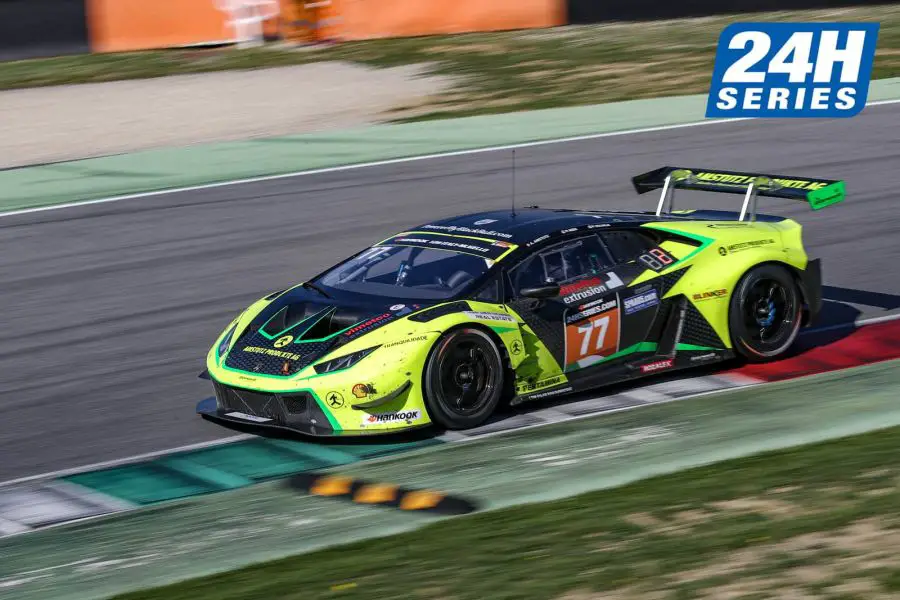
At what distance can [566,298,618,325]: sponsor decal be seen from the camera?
9414mm

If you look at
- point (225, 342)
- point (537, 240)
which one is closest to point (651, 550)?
point (537, 240)

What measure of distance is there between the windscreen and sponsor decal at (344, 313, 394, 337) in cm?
31

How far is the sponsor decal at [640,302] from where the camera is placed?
383 inches

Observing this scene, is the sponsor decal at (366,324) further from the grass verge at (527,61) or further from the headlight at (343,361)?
the grass verge at (527,61)

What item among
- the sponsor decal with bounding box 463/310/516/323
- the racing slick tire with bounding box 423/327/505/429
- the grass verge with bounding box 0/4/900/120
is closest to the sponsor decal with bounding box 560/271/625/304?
the sponsor decal with bounding box 463/310/516/323

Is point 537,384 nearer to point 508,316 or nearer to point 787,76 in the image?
point 508,316

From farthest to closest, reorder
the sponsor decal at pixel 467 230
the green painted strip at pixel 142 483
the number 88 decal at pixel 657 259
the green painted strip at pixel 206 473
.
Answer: the number 88 decal at pixel 657 259, the sponsor decal at pixel 467 230, the green painted strip at pixel 206 473, the green painted strip at pixel 142 483

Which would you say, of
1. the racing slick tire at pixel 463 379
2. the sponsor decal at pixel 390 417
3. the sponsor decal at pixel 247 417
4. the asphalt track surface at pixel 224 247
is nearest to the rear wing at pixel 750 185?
the asphalt track surface at pixel 224 247

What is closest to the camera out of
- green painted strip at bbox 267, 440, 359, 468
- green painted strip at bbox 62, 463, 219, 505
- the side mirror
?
green painted strip at bbox 62, 463, 219, 505

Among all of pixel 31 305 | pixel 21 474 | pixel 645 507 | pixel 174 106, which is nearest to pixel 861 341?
pixel 645 507

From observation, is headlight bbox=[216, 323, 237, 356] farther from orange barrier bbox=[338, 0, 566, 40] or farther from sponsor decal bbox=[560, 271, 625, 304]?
orange barrier bbox=[338, 0, 566, 40]

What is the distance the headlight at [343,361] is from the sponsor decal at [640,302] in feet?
6.38

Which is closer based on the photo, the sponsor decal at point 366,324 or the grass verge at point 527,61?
the sponsor decal at point 366,324

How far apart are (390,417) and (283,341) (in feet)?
2.99
